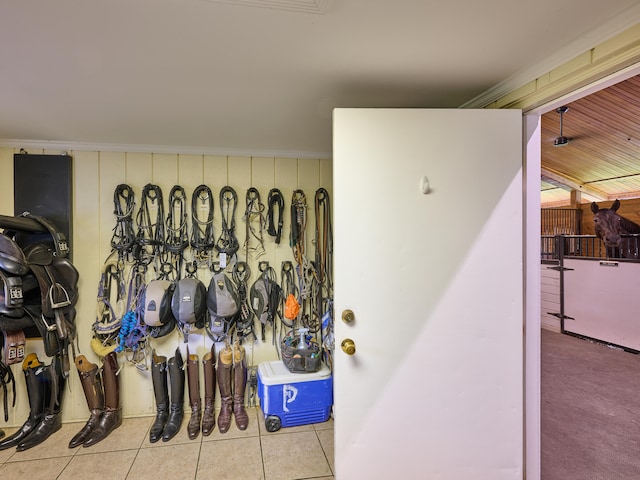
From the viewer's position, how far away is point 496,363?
158cm

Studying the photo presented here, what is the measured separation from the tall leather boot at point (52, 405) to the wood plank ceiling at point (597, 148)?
5145 millimetres

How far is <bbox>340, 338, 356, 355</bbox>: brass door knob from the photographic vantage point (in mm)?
1513

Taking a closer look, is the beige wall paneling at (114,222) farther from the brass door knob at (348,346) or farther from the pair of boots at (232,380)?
the brass door knob at (348,346)

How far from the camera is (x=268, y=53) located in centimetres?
137

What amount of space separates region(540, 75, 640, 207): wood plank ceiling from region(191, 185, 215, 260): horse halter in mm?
3632

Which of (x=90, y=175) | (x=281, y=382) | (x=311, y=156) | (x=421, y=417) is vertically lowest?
(x=281, y=382)

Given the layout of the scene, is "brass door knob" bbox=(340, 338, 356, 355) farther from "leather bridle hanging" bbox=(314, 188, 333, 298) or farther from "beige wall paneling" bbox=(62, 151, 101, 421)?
"beige wall paneling" bbox=(62, 151, 101, 421)

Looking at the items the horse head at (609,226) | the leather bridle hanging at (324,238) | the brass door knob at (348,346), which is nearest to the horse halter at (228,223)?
the leather bridle hanging at (324,238)

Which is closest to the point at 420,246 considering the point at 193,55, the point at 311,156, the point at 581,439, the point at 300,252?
the point at 193,55

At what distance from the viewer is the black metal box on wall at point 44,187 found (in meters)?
2.54

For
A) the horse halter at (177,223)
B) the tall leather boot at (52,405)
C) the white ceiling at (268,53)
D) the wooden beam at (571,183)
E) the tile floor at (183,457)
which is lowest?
the tile floor at (183,457)

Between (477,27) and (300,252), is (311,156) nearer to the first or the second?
(300,252)

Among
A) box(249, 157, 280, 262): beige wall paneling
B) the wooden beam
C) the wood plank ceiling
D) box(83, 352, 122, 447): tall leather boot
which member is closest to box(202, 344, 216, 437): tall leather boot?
box(83, 352, 122, 447): tall leather boot

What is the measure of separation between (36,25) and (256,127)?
4.19 feet
